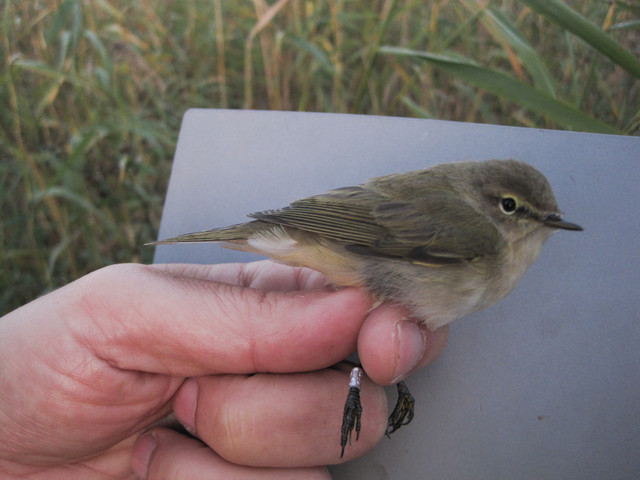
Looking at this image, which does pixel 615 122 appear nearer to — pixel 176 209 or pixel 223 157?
pixel 223 157

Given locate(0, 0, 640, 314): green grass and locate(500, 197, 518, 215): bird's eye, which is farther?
locate(0, 0, 640, 314): green grass

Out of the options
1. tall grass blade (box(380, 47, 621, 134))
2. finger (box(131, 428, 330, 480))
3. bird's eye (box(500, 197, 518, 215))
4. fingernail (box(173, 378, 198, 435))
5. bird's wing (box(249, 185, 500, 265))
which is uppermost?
tall grass blade (box(380, 47, 621, 134))

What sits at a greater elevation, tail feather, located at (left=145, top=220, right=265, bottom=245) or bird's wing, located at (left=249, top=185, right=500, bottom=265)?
bird's wing, located at (left=249, top=185, right=500, bottom=265)

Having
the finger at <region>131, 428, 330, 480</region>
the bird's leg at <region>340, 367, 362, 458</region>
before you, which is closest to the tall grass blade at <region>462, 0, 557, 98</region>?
the bird's leg at <region>340, 367, 362, 458</region>

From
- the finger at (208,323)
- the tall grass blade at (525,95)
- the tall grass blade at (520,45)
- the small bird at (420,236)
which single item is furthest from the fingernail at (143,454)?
the tall grass blade at (520,45)

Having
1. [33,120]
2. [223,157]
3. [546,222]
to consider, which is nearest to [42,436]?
[223,157]

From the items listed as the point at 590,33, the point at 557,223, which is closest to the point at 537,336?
the point at 557,223

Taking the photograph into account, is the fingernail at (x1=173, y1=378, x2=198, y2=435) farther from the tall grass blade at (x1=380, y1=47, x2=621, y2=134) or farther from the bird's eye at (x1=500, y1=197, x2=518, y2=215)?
the tall grass blade at (x1=380, y1=47, x2=621, y2=134)

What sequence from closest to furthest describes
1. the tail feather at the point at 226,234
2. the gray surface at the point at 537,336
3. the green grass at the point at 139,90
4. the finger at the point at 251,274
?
the gray surface at the point at 537,336
the tail feather at the point at 226,234
the finger at the point at 251,274
the green grass at the point at 139,90

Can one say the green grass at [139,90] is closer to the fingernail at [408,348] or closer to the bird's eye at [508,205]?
the bird's eye at [508,205]
